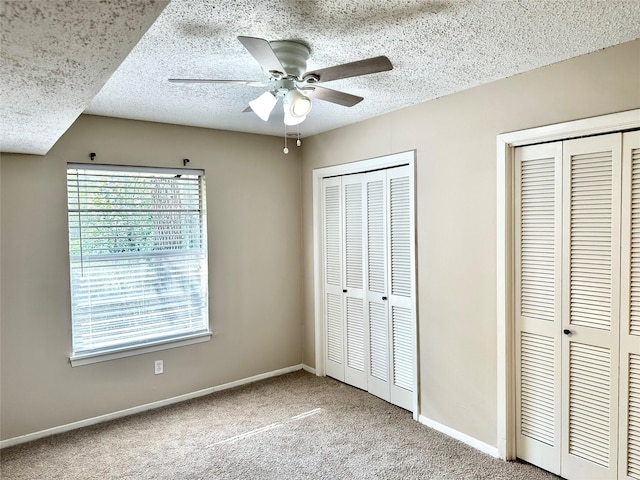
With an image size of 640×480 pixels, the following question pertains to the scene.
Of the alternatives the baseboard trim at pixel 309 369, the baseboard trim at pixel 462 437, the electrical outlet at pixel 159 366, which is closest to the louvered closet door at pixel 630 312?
the baseboard trim at pixel 462 437

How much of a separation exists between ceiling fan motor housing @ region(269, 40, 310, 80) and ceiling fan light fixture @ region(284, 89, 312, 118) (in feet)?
0.35

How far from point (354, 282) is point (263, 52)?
8.39ft

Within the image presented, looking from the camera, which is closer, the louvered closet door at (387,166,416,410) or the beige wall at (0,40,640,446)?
the beige wall at (0,40,640,446)

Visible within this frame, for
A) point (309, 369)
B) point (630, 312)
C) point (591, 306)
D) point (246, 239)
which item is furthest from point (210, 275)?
point (630, 312)

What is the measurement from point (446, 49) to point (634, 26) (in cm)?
83

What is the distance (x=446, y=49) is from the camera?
7.18 feet

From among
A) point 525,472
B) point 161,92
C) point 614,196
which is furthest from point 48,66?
point 525,472

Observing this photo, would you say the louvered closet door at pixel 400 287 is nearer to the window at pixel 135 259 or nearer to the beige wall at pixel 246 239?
the beige wall at pixel 246 239

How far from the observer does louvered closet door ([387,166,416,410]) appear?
341 cm

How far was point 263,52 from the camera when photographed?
174cm

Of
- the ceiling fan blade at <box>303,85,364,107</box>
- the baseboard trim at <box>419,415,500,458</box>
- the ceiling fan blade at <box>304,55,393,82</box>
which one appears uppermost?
the ceiling fan blade at <box>304,55,393,82</box>

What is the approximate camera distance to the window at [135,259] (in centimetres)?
330

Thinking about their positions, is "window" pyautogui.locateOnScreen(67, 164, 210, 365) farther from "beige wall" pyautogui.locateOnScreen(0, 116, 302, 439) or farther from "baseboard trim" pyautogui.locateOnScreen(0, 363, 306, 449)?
"baseboard trim" pyautogui.locateOnScreen(0, 363, 306, 449)

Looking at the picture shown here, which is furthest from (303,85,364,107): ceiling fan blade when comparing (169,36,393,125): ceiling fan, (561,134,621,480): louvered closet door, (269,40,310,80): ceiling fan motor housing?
(561,134,621,480): louvered closet door
